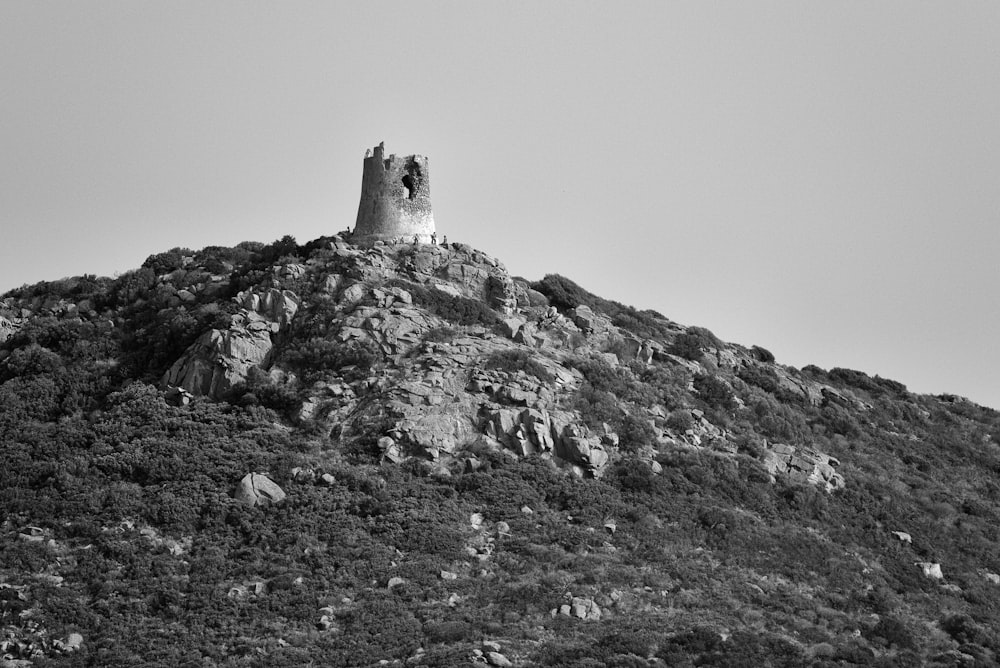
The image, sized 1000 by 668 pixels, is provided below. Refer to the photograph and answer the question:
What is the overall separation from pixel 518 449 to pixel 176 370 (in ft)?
49.6

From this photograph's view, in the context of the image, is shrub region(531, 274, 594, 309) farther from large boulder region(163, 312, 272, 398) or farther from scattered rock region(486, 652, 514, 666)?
scattered rock region(486, 652, 514, 666)

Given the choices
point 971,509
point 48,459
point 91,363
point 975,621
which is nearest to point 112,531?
point 48,459

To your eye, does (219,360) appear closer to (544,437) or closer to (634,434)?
(544,437)

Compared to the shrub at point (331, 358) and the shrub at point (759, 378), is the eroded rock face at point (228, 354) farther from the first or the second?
the shrub at point (759, 378)

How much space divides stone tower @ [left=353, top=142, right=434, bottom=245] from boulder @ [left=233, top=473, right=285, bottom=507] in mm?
20317

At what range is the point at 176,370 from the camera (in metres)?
45.0

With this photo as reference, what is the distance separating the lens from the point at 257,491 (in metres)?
37.4

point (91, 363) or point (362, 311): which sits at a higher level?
point (362, 311)

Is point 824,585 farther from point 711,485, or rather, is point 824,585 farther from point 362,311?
point 362,311

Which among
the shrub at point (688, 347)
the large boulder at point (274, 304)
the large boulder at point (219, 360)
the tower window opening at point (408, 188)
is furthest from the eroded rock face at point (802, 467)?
the tower window opening at point (408, 188)

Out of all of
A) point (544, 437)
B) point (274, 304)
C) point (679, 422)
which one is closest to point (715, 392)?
point (679, 422)

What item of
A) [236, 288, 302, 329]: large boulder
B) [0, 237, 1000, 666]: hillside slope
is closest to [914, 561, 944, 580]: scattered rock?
[0, 237, 1000, 666]: hillside slope

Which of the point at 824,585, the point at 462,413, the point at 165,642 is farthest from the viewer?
the point at 462,413

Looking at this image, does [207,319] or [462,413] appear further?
[207,319]
